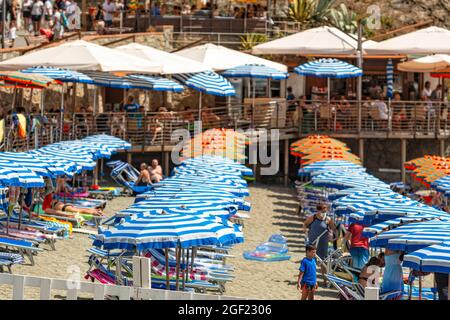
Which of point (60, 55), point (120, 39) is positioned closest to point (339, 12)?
point (120, 39)

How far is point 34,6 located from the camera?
130 feet

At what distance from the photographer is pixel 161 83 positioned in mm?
33781

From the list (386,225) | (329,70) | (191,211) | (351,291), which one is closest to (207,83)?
(329,70)

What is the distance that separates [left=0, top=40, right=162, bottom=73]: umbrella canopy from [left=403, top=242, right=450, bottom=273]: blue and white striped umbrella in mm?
15654

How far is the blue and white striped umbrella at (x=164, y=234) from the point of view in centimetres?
1495

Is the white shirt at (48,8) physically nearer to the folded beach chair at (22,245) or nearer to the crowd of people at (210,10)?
the crowd of people at (210,10)

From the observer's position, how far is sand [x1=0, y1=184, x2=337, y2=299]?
1828 centimetres

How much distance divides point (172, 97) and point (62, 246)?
2018 centimetres

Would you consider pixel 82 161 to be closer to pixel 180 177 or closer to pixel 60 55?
pixel 180 177

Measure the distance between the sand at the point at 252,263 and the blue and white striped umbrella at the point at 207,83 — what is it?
18.9 ft

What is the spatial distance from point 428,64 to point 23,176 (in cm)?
1995

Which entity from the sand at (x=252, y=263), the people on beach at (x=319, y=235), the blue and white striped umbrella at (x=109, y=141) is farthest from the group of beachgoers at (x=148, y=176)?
the people on beach at (x=319, y=235)

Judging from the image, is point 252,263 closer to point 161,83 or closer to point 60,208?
point 60,208

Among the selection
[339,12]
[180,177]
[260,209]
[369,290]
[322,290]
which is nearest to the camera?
[369,290]
